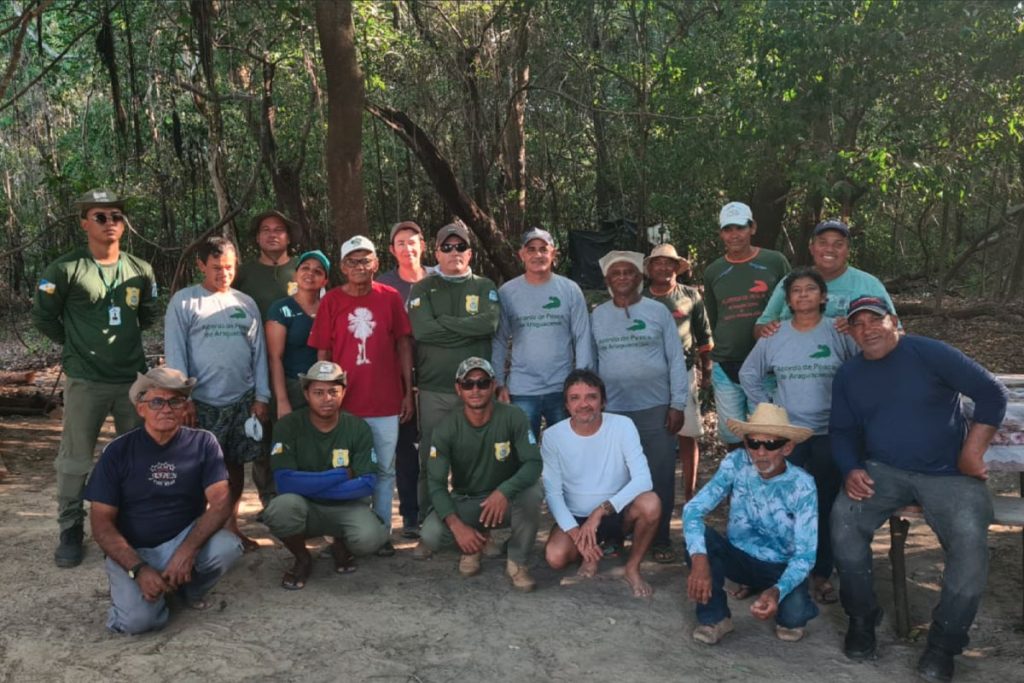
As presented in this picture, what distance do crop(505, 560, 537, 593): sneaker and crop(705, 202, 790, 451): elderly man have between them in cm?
136

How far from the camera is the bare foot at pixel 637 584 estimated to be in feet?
14.5

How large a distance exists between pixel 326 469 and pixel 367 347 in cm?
69

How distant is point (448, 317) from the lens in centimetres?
484

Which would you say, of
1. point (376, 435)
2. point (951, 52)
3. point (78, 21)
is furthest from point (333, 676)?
point (78, 21)

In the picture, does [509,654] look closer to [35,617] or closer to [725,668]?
[725,668]

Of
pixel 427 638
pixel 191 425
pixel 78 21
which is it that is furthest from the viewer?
pixel 78 21

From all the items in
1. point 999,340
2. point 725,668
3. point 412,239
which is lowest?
point 725,668

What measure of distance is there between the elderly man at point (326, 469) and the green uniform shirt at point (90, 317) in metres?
1.04

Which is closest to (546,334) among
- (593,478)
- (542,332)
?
(542,332)

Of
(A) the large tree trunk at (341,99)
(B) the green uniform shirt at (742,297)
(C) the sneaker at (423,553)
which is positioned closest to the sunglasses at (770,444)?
(B) the green uniform shirt at (742,297)

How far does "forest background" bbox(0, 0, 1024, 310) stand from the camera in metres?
6.82

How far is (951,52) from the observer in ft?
22.6

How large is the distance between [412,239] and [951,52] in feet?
14.9

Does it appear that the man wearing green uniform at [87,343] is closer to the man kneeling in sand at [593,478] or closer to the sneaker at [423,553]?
the sneaker at [423,553]
